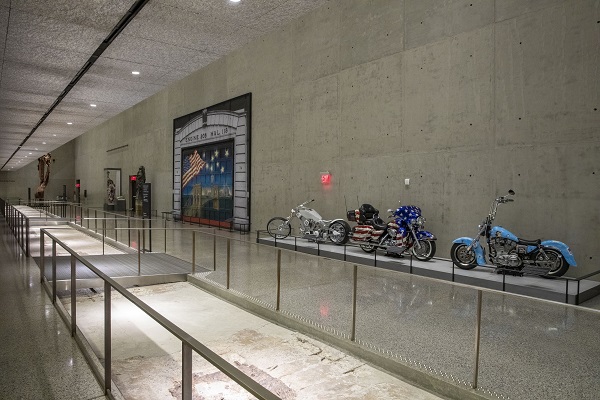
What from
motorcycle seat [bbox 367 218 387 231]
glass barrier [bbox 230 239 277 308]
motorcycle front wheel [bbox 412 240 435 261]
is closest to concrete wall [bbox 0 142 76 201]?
glass barrier [bbox 230 239 277 308]

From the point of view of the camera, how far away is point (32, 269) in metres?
6.43

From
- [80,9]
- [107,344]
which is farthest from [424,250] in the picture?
[80,9]

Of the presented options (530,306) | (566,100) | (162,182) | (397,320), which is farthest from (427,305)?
(162,182)

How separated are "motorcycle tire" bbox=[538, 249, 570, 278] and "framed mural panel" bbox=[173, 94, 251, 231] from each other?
30.7 feet

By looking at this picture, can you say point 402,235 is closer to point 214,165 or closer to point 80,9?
point 80,9

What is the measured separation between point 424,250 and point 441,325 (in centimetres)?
362

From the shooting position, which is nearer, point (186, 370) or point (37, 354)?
point (186, 370)

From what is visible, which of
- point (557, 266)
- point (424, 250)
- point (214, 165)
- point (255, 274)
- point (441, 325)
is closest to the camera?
point (441, 325)

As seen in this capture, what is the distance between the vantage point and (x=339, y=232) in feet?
32.6

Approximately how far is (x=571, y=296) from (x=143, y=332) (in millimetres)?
5311

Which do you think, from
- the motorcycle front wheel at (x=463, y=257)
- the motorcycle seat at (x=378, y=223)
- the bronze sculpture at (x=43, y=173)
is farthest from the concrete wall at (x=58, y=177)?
the motorcycle front wheel at (x=463, y=257)

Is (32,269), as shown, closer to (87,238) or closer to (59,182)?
(87,238)

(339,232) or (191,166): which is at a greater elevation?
(191,166)

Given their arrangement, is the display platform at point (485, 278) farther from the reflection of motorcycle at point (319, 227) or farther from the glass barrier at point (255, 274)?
the glass barrier at point (255, 274)
